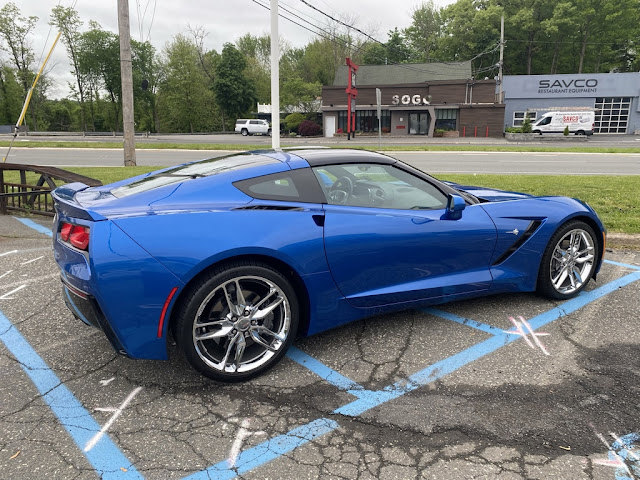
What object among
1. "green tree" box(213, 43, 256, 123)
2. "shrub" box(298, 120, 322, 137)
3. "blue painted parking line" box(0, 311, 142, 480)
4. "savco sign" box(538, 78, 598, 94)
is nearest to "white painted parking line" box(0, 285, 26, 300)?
"blue painted parking line" box(0, 311, 142, 480)

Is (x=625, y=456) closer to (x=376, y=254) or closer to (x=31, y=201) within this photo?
(x=376, y=254)

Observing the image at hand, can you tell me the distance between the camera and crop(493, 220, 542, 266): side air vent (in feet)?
12.3

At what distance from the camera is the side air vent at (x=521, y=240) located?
12.3ft

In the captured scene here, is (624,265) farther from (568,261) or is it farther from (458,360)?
(458,360)

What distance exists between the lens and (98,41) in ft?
200

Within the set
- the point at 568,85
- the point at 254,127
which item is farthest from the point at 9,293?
the point at 568,85

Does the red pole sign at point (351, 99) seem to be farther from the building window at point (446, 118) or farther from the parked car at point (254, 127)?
the parked car at point (254, 127)

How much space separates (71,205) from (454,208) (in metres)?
2.50

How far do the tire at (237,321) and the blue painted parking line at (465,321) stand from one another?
1.41 metres

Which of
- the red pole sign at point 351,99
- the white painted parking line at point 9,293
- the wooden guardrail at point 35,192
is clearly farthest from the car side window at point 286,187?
the red pole sign at point 351,99

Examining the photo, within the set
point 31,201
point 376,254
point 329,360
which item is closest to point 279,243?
point 376,254

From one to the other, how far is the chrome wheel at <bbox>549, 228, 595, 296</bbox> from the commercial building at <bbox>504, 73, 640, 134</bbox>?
1746 inches

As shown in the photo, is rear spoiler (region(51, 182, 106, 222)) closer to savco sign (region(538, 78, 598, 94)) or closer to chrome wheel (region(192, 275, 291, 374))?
chrome wheel (region(192, 275, 291, 374))

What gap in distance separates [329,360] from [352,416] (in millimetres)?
653
